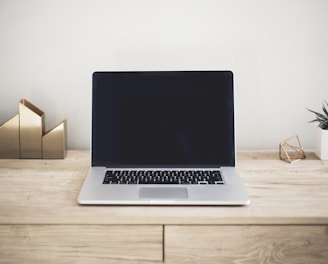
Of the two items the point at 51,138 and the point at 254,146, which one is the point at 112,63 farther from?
the point at 254,146

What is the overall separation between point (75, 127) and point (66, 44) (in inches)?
12.0

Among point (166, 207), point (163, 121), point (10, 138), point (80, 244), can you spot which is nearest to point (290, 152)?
point (163, 121)

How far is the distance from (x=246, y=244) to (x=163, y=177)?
0.33 m

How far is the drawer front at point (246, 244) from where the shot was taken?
1.08 metres

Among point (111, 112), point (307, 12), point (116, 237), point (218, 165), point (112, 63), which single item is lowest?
point (116, 237)

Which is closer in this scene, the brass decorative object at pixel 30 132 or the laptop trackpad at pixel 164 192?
the laptop trackpad at pixel 164 192

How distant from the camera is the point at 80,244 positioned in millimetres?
1103

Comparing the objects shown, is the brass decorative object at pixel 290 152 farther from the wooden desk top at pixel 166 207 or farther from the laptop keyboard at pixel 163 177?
the laptop keyboard at pixel 163 177

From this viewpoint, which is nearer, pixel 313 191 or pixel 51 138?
pixel 313 191

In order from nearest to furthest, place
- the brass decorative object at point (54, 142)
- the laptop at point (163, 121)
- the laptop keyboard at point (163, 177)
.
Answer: the laptop keyboard at point (163, 177), the laptop at point (163, 121), the brass decorative object at point (54, 142)

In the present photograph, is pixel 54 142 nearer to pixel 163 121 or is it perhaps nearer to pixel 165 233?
pixel 163 121

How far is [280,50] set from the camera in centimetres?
156

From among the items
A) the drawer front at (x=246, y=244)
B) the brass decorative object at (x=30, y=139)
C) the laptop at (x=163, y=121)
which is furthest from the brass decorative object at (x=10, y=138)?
the drawer front at (x=246, y=244)

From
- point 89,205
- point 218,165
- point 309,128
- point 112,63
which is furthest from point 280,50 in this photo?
point 89,205
